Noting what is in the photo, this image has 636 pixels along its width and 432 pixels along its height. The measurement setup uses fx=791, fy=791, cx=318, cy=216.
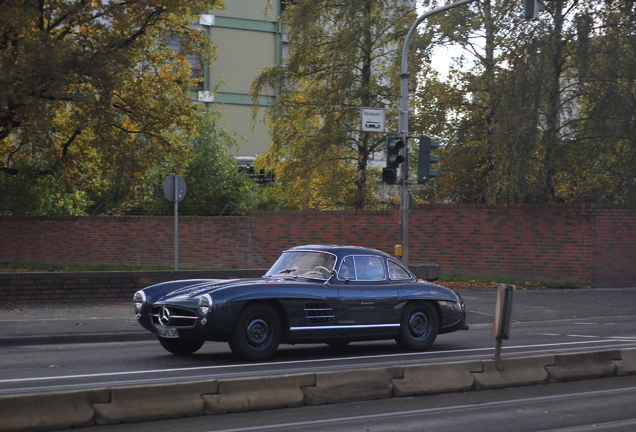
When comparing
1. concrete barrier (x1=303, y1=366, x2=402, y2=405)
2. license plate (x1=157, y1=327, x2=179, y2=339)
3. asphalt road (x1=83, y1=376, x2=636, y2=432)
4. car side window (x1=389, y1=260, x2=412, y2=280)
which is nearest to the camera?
asphalt road (x1=83, y1=376, x2=636, y2=432)

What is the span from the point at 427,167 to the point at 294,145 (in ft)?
38.2

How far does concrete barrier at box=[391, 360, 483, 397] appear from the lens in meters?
7.77

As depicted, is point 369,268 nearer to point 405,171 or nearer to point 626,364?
point 626,364

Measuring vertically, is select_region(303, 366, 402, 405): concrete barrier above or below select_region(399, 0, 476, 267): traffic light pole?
below

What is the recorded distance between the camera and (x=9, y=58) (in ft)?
69.4

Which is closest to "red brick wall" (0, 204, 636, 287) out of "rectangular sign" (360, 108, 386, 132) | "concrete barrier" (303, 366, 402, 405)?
"rectangular sign" (360, 108, 386, 132)

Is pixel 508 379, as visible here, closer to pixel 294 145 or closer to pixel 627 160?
pixel 627 160

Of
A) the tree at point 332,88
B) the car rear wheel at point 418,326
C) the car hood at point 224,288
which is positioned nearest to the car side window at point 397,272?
the car rear wheel at point 418,326

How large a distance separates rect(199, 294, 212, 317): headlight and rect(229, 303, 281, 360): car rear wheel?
0.40 metres

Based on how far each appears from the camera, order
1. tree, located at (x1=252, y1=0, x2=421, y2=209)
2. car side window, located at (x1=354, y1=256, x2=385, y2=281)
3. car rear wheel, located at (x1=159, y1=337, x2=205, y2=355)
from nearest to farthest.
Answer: car rear wheel, located at (x1=159, y1=337, x2=205, y2=355) → car side window, located at (x1=354, y1=256, x2=385, y2=281) → tree, located at (x1=252, y1=0, x2=421, y2=209)

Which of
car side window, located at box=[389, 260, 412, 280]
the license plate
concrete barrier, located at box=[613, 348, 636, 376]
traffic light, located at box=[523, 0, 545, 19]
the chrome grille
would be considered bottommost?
concrete barrier, located at box=[613, 348, 636, 376]

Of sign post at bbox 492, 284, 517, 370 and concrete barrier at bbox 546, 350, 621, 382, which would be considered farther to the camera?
concrete barrier at bbox 546, 350, 621, 382

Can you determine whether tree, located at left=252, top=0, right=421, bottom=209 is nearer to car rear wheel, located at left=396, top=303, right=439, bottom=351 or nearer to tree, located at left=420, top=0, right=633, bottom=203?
tree, located at left=420, top=0, right=633, bottom=203

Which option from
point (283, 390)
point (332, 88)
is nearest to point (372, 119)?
point (332, 88)
